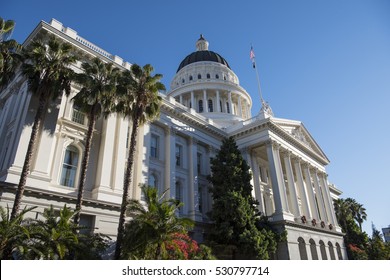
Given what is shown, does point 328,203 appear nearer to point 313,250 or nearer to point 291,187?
point 313,250

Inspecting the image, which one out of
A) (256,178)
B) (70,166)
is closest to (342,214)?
(256,178)

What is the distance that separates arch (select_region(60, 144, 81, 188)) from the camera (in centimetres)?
2062

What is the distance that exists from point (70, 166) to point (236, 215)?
13.9 meters

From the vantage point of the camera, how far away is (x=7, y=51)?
16.8 m

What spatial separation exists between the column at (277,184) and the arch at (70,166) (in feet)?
64.5

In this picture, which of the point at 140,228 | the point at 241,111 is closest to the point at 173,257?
the point at 140,228

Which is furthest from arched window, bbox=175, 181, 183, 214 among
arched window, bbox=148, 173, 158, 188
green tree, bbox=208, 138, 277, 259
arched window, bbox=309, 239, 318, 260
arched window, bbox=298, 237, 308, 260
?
arched window, bbox=309, 239, 318, 260

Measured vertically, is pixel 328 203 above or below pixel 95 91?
below

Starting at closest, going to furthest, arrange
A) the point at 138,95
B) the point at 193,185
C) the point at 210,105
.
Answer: the point at 138,95
the point at 193,185
the point at 210,105

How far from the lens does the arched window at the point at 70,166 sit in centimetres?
2061

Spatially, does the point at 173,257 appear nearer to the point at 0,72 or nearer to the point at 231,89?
the point at 0,72

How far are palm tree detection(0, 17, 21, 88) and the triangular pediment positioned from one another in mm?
25779

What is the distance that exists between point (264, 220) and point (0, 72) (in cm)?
2405

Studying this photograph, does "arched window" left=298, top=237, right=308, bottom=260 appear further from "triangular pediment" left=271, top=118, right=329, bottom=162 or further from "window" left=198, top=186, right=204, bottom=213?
"triangular pediment" left=271, top=118, right=329, bottom=162
